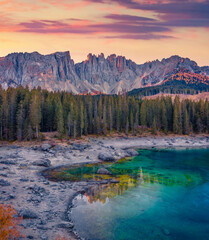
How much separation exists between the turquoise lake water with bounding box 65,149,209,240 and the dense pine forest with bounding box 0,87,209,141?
34268 millimetres

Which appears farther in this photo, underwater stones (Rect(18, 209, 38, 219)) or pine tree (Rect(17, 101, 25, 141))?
pine tree (Rect(17, 101, 25, 141))

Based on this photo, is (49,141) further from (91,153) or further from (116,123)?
(116,123)

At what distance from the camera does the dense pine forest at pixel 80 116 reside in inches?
2751

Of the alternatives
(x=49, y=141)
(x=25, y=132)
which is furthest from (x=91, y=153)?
(x=25, y=132)

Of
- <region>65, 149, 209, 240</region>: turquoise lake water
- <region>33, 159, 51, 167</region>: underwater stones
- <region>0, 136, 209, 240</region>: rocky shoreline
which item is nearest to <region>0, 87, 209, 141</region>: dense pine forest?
<region>0, 136, 209, 240</region>: rocky shoreline

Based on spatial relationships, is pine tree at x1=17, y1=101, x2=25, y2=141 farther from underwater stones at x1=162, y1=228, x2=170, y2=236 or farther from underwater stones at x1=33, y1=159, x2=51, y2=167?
underwater stones at x1=162, y1=228, x2=170, y2=236

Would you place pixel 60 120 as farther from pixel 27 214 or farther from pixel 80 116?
pixel 27 214

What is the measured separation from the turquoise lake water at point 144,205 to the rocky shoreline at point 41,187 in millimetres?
2022

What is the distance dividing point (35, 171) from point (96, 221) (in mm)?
21414

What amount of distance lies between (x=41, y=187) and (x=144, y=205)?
14123mm

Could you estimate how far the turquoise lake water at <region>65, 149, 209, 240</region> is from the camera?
20.6m

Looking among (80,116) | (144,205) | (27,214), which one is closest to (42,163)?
(27,214)

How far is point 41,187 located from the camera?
29.5 m

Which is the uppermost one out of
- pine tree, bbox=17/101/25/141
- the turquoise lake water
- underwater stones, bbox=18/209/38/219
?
pine tree, bbox=17/101/25/141
